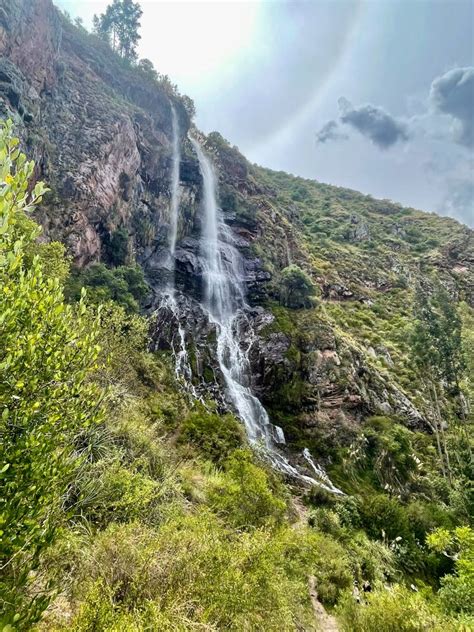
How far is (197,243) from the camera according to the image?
45438 millimetres

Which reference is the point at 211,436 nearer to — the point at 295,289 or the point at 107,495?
the point at 107,495

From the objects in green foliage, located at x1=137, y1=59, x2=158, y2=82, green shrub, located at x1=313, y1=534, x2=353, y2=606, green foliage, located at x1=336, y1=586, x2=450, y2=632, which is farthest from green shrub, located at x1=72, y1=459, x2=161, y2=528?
green foliage, located at x1=137, y1=59, x2=158, y2=82

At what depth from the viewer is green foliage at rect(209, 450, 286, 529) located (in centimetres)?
1073

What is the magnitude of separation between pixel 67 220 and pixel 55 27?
3050 centimetres

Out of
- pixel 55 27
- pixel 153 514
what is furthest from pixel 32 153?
pixel 153 514

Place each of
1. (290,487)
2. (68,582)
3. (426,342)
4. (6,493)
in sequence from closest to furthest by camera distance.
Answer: (6,493), (68,582), (290,487), (426,342)

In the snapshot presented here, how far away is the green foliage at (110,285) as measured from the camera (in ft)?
88.1

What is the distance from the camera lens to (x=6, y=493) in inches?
164

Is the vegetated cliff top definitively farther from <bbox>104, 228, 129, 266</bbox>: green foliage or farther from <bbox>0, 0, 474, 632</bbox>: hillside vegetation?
<bbox>104, 228, 129, 266</bbox>: green foliage

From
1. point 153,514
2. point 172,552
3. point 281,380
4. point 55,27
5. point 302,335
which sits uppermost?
point 55,27

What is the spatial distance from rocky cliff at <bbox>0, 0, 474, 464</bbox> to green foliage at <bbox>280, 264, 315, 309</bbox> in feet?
2.74

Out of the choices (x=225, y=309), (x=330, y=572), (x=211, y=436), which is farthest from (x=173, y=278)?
(x=330, y=572)

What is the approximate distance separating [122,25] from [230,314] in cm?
6163

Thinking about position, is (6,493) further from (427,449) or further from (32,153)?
(32,153)
